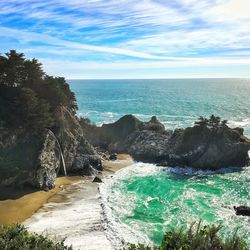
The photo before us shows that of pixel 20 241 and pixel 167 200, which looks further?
pixel 167 200

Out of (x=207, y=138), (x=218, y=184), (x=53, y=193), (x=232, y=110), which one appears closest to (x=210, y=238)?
(x=53, y=193)

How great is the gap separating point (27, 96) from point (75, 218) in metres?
21.5

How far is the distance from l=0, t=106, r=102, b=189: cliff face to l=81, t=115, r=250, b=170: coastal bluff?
16.3 meters

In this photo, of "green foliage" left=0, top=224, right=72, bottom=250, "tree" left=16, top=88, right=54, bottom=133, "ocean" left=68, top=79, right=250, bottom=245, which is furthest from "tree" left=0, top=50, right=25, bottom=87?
"green foliage" left=0, top=224, right=72, bottom=250

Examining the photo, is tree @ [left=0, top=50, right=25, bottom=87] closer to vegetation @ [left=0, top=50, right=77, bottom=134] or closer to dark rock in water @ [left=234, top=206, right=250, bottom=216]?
vegetation @ [left=0, top=50, right=77, bottom=134]

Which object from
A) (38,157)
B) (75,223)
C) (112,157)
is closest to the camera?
(75,223)

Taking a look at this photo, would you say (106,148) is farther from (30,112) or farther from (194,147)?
(30,112)

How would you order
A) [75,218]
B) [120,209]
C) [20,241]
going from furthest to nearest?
[120,209]
[75,218]
[20,241]

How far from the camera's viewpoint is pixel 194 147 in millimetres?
70688

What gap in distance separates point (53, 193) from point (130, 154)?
29.8m

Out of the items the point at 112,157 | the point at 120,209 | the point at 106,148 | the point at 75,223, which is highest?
the point at 106,148

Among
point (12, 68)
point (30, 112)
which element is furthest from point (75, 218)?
point (12, 68)

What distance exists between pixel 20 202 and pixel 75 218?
8687 mm

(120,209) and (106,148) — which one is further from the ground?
(106,148)
